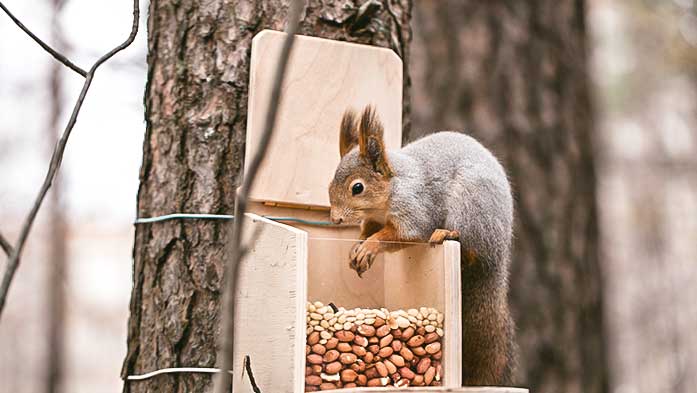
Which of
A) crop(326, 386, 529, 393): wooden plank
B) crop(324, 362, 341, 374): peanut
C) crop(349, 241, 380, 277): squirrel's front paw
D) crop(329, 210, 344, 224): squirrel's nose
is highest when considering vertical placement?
crop(329, 210, 344, 224): squirrel's nose

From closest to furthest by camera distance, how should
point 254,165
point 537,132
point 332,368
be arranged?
point 254,165, point 332,368, point 537,132

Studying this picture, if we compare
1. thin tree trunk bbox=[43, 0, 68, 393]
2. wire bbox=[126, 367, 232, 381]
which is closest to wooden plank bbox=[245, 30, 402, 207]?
wire bbox=[126, 367, 232, 381]

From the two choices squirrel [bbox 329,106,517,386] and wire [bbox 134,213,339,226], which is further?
wire [bbox 134,213,339,226]

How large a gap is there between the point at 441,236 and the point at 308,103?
0.42 m

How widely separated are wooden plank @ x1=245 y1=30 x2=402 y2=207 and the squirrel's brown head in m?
0.13

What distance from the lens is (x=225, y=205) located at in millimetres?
1682

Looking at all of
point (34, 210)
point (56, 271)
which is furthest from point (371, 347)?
point (56, 271)

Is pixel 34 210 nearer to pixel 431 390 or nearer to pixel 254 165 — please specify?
pixel 254 165

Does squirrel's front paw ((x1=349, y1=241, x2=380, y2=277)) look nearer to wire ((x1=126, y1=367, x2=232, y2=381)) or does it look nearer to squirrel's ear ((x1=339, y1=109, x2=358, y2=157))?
squirrel's ear ((x1=339, y1=109, x2=358, y2=157))

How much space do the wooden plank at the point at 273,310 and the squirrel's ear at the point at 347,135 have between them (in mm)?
221

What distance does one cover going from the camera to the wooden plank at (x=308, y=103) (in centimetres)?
168

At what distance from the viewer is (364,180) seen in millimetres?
1559

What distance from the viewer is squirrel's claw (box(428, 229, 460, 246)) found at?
1.51m

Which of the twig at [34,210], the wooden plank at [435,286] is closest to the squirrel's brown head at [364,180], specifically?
the wooden plank at [435,286]
